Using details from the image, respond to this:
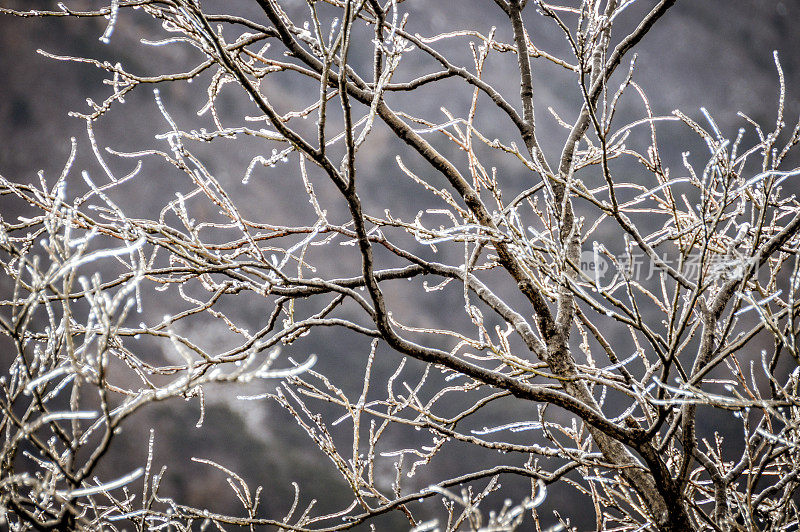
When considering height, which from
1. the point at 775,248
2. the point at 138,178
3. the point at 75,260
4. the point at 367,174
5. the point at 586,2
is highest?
the point at 367,174

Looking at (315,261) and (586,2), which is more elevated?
(315,261)

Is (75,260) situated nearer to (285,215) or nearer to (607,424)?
(607,424)

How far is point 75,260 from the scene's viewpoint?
2.63ft

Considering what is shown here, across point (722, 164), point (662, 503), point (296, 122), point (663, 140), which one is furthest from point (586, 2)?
point (663, 140)

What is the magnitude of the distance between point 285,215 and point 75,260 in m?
8.44

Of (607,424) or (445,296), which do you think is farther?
(445,296)

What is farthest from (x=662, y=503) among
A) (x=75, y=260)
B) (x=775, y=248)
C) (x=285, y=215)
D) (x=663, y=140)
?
(x=663, y=140)

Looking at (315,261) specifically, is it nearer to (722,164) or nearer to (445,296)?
(445,296)

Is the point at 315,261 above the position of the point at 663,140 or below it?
below

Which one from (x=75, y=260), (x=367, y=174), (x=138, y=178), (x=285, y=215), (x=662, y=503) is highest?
(x=367, y=174)

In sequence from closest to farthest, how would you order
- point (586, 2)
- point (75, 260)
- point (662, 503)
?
point (75, 260) < point (662, 503) < point (586, 2)

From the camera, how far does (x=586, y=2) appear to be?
1.84 m

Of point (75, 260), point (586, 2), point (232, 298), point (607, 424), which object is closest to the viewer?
point (75, 260)

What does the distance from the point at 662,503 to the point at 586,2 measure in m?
1.77
